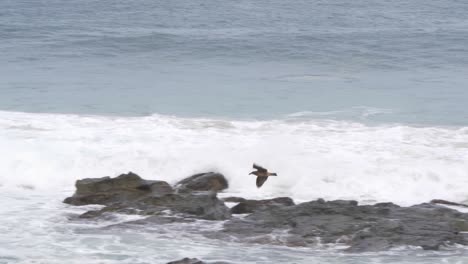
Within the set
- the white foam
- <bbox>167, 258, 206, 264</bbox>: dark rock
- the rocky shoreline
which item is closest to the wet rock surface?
the rocky shoreline

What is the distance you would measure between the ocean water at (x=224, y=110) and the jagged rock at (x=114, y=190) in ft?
1.40

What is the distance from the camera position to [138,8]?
2111 inches

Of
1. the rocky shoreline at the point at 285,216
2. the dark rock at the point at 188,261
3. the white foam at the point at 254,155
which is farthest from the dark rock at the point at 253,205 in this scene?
the dark rock at the point at 188,261

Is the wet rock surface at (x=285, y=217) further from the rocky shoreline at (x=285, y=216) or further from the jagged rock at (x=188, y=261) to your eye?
the jagged rock at (x=188, y=261)

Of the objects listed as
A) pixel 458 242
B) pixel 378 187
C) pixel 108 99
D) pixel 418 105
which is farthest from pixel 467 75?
pixel 458 242

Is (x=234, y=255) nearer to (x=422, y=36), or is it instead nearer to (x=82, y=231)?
(x=82, y=231)

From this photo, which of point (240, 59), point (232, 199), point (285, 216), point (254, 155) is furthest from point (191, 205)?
point (240, 59)

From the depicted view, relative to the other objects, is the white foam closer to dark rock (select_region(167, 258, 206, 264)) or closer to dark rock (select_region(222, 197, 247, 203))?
dark rock (select_region(222, 197, 247, 203))

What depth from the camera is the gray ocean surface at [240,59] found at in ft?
102

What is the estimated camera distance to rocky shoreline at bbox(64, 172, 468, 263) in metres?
17.4

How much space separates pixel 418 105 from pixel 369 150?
7.27 m

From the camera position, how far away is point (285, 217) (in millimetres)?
18328

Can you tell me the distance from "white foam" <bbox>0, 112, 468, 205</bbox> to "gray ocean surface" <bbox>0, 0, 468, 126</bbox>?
2.22 meters

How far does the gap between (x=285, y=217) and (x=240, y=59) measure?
75.3 feet
